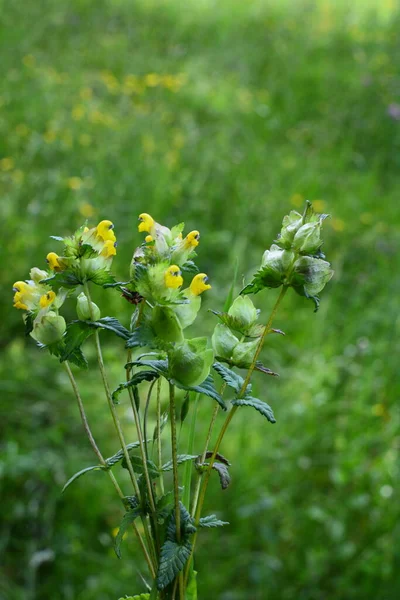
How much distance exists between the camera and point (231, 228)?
267cm

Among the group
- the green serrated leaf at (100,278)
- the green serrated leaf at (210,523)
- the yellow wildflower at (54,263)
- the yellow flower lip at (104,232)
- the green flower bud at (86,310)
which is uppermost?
the yellow flower lip at (104,232)

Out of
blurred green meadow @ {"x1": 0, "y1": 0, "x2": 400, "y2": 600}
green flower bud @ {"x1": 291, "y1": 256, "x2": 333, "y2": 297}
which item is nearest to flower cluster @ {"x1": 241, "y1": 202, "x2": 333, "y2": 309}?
green flower bud @ {"x1": 291, "y1": 256, "x2": 333, "y2": 297}

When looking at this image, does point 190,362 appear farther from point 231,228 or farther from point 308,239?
point 231,228

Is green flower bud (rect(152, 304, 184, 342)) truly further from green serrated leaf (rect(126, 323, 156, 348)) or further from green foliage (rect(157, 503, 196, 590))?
green foliage (rect(157, 503, 196, 590))

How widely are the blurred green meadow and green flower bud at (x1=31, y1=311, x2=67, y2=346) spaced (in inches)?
22.5

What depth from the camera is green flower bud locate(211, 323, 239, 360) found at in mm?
477

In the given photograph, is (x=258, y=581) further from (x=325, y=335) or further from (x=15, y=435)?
(x=325, y=335)

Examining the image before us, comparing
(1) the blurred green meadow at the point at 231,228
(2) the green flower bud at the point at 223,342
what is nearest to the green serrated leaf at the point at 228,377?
(2) the green flower bud at the point at 223,342

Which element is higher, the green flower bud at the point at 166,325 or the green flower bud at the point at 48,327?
the green flower bud at the point at 48,327

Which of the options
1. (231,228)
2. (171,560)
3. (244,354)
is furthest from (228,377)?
(231,228)

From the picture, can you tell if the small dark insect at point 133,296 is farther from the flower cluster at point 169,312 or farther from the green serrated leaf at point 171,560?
the green serrated leaf at point 171,560

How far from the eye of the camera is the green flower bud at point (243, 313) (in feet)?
1.60

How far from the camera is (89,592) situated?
1405 mm

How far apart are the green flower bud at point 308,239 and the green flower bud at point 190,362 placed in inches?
3.4
